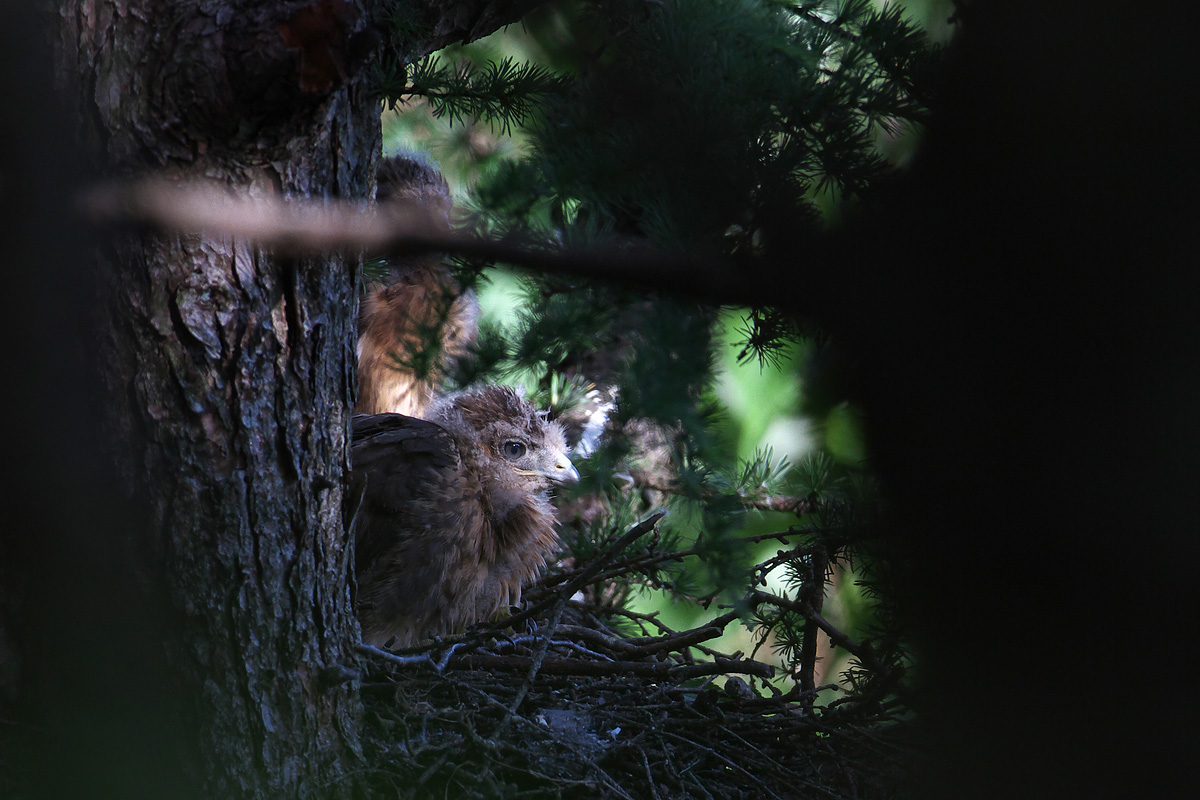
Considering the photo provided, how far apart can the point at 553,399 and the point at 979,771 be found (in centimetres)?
225

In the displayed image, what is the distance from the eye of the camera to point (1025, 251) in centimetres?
102

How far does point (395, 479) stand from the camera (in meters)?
2.92

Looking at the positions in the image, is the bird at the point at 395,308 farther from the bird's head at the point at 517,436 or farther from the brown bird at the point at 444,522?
the brown bird at the point at 444,522

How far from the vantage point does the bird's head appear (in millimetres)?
3336

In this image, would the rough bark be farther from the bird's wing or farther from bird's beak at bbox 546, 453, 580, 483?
bird's beak at bbox 546, 453, 580, 483

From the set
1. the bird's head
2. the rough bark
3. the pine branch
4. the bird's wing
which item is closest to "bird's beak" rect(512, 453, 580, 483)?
the bird's head

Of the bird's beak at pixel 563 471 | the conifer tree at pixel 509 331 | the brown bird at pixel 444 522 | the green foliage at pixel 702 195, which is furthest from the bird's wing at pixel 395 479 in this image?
the green foliage at pixel 702 195

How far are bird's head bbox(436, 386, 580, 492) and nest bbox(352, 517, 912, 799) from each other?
2.62 ft

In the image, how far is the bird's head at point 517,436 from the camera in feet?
10.9

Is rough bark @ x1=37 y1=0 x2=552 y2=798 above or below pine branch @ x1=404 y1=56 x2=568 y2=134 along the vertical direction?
below

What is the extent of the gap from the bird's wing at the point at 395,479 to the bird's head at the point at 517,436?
0.88 ft

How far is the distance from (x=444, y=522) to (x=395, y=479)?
0.76 feet

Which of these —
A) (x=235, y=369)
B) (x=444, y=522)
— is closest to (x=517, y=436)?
(x=444, y=522)

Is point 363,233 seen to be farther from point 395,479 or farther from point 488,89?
point 395,479
